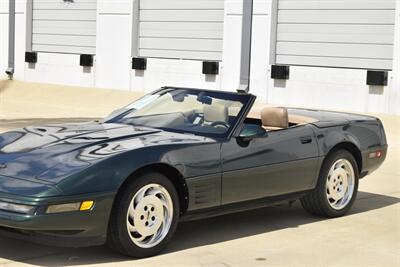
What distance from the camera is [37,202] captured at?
511cm

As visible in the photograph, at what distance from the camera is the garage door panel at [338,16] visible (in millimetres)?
17031

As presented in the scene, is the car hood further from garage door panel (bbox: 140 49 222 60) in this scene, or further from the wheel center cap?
garage door panel (bbox: 140 49 222 60)

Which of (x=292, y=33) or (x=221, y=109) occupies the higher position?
(x=292, y=33)

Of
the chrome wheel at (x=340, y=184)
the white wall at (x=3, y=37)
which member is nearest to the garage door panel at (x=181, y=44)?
the white wall at (x=3, y=37)

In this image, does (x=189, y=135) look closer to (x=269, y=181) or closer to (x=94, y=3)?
(x=269, y=181)

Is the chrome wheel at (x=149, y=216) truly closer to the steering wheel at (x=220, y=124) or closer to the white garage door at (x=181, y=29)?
the steering wheel at (x=220, y=124)

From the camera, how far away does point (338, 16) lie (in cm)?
1772

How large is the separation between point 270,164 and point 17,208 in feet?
7.56

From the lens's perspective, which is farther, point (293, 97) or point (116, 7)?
point (116, 7)

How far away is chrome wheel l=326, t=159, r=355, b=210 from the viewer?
729cm

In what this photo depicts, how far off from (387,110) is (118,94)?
8092 mm

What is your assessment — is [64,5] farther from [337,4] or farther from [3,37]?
[337,4]

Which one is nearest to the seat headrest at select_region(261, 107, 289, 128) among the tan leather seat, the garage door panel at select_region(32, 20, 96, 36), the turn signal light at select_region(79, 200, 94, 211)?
the tan leather seat

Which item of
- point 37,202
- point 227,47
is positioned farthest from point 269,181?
point 227,47
